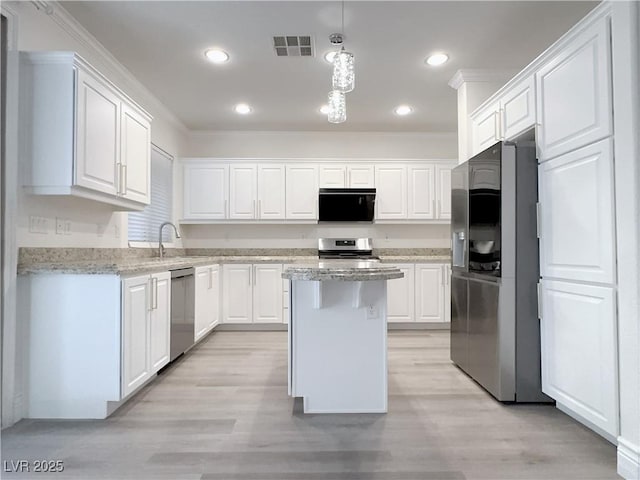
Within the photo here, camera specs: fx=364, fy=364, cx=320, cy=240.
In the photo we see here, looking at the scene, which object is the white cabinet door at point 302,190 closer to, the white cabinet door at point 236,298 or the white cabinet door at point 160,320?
the white cabinet door at point 236,298

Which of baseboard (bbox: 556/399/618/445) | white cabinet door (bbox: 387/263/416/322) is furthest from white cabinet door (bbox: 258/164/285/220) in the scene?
baseboard (bbox: 556/399/618/445)

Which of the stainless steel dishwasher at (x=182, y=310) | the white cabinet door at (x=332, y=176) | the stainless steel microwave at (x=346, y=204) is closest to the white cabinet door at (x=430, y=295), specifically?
the stainless steel microwave at (x=346, y=204)

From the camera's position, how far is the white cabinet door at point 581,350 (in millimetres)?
1737

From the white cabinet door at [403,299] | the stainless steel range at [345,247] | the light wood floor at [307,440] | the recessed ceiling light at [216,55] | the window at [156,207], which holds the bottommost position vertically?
the light wood floor at [307,440]

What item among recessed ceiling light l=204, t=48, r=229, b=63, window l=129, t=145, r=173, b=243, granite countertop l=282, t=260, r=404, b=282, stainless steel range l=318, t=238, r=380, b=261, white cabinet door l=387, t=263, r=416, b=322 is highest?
recessed ceiling light l=204, t=48, r=229, b=63

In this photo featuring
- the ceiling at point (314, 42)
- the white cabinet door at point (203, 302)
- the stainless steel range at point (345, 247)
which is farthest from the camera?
the stainless steel range at point (345, 247)

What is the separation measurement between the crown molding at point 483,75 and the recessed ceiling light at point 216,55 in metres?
2.07

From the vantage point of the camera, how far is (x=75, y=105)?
2.15 metres

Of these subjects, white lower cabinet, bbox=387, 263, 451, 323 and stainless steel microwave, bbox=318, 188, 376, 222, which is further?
stainless steel microwave, bbox=318, 188, 376, 222

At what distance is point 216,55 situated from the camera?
298 cm

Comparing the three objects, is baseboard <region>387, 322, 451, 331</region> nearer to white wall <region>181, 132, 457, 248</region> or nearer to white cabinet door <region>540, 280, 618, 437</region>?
white wall <region>181, 132, 457, 248</region>

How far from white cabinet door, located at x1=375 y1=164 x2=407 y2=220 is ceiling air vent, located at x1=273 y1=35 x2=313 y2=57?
209cm

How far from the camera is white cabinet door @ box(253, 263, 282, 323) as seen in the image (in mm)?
4477

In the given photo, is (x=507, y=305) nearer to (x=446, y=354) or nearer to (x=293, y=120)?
(x=446, y=354)
